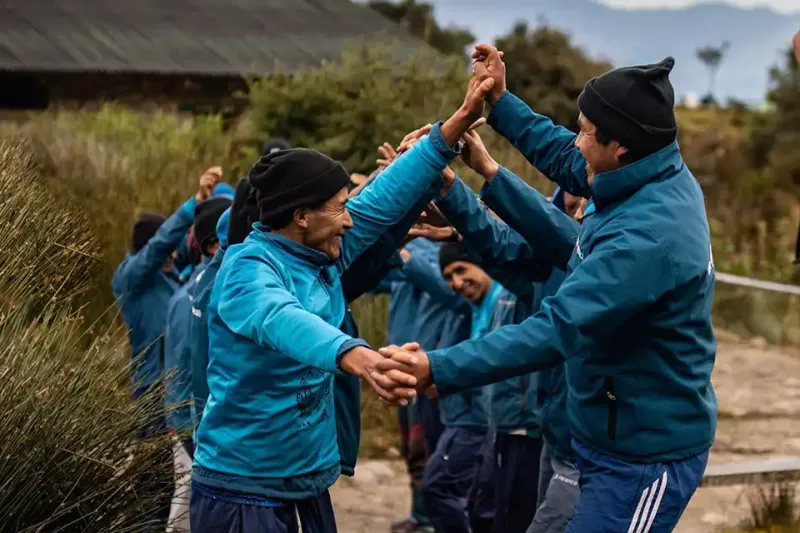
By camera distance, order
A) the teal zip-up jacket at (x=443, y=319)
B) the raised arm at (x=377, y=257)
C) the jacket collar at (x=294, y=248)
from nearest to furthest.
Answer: the jacket collar at (x=294, y=248)
the raised arm at (x=377, y=257)
the teal zip-up jacket at (x=443, y=319)

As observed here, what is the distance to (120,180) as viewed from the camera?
10.8 m

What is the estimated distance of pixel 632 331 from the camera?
11.3 feet

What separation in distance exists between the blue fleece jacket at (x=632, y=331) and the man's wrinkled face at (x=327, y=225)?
61cm

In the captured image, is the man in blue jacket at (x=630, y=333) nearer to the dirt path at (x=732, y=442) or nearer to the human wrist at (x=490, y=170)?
the human wrist at (x=490, y=170)

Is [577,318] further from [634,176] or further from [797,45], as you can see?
[797,45]

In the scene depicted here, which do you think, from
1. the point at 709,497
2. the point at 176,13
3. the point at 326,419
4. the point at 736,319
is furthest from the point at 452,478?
the point at 176,13

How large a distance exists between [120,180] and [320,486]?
758 cm

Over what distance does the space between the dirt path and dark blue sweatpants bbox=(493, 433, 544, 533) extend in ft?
5.16

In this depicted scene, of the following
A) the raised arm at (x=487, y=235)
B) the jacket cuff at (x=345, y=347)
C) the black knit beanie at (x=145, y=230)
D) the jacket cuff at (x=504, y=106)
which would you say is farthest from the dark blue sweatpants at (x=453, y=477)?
the jacket cuff at (x=345, y=347)

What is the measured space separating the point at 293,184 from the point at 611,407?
1141 mm

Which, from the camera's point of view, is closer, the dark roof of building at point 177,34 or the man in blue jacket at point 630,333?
the man in blue jacket at point 630,333

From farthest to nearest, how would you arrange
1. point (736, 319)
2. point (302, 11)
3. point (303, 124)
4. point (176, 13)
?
point (302, 11) → point (176, 13) → point (736, 319) → point (303, 124)

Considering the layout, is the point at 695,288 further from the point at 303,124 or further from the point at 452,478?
the point at 303,124

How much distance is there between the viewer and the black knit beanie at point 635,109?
137 inches
